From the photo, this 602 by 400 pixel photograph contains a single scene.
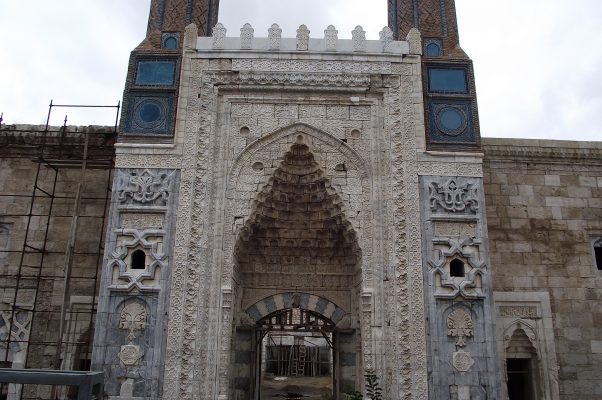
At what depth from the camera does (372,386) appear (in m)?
7.36

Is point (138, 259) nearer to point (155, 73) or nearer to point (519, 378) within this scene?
point (155, 73)

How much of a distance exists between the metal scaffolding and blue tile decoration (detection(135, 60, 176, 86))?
110cm

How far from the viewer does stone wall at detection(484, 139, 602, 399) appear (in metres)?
8.95

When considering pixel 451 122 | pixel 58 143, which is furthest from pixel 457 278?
pixel 58 143

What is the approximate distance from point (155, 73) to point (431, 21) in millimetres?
4877

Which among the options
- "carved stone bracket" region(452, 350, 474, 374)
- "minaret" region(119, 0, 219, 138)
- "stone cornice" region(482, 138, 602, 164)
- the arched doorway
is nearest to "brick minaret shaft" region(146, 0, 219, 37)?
"minaret" region(119, 0, 219, 138)

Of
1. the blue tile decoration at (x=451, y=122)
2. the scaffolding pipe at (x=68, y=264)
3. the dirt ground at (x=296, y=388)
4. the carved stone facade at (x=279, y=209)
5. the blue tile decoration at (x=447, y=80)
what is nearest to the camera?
the carved stone facade at (x=279, y=209)

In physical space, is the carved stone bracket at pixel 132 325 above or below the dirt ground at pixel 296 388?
above

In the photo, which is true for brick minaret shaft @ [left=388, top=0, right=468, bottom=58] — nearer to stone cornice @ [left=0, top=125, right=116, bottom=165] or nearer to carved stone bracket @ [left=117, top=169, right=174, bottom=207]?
carved stone bracket @ [left=117, top=169, right=174, bottom=207]

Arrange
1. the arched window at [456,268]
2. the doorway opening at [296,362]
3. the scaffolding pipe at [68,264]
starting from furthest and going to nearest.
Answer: the doorway opening at [296,362]
the scaffolding pipe at [68,264]
the arched window at [456,268]

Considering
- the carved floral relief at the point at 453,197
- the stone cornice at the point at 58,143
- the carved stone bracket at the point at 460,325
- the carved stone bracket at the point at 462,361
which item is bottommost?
the carved stone bracket at the point at 462,361

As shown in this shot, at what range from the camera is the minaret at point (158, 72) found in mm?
8625

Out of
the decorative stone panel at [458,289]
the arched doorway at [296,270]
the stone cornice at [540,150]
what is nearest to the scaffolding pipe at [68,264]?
the arched doorway at [296,270]

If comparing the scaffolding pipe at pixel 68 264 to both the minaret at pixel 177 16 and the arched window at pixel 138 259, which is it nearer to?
the arched window at pixel 138 259
